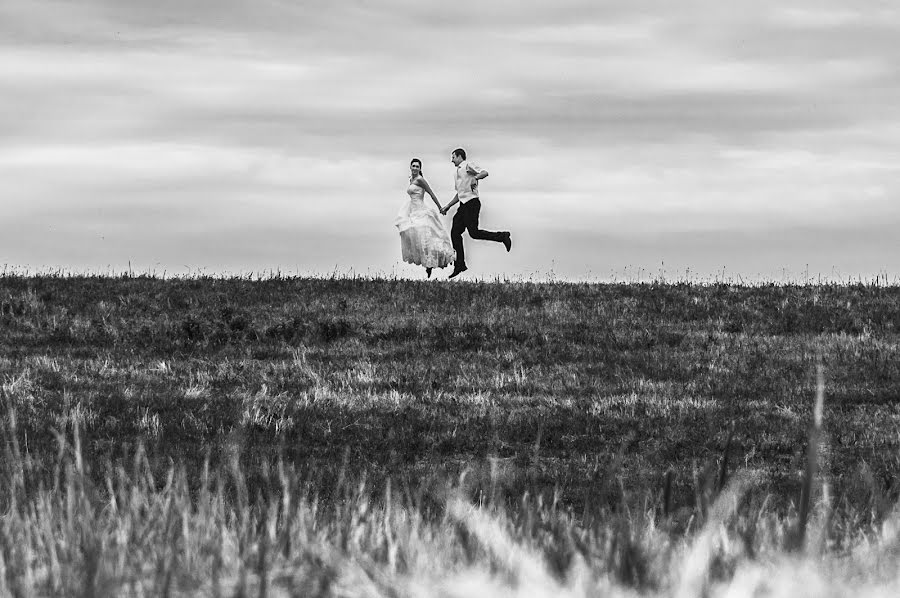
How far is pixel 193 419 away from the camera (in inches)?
479

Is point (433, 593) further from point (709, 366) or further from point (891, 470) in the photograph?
point (709, 366)

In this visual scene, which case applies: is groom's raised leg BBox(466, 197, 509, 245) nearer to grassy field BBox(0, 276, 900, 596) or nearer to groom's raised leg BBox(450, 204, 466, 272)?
groom's raised leg BBox(450, 204, 466, 272)

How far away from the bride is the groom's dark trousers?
0.21 m

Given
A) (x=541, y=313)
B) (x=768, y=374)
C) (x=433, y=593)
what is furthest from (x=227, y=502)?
(x=541, y=313)

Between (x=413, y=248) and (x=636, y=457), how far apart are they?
48.6 feet

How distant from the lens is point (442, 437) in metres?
11.4

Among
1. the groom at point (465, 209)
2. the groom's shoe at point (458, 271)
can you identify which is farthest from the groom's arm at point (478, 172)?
the groom's shoe at point (458, 271)

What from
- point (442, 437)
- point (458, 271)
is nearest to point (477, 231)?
point (458, 271)

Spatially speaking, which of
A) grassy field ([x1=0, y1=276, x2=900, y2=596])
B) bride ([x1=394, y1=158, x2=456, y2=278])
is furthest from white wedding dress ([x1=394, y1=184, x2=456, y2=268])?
grassy field ([x1=0, y1=276, x2=900, y2=596])

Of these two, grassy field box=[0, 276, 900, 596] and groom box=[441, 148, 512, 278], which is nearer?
grassy field box=[0, 276, 900, 596]

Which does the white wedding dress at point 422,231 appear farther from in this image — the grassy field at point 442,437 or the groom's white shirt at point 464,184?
the grassy field at point 442,437

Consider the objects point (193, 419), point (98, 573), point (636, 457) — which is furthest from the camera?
point (193, 419)

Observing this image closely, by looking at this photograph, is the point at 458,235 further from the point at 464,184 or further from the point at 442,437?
the point at 442,437

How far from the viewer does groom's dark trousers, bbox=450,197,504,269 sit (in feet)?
80.6
